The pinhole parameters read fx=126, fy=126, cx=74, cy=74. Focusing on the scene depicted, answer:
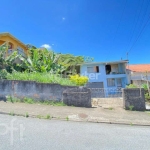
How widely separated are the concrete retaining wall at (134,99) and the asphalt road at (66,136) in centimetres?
226

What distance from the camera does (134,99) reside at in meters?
7.52

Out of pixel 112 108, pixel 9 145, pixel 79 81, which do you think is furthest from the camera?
pixel 79 81

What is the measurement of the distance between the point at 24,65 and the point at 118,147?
12124mm

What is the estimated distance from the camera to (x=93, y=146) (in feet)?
11.5

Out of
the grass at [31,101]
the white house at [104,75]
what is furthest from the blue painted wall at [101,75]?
the grass at [31,101]

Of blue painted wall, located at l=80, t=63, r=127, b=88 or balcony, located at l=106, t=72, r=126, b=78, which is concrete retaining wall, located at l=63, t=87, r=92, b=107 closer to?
blue painted wall, located at l=80, t=63, r=127, b=88

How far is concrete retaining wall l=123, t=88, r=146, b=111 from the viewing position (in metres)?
7.44

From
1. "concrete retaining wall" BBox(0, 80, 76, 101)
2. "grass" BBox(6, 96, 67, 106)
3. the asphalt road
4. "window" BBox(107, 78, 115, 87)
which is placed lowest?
the asphalt road

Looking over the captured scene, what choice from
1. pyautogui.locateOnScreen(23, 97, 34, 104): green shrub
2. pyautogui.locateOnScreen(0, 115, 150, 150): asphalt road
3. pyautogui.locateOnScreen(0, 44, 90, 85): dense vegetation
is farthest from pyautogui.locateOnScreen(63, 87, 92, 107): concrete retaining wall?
pyautogui.locateOnScreen(0, 115, 150, 150): asphalt road

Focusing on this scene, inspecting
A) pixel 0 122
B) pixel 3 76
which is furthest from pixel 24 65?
pixel 0 122

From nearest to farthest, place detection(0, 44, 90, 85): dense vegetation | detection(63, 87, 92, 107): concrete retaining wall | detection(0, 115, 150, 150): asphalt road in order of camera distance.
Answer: detection(0, 115, 150, 150): asphalt road, detection(63, 87, 92, 107): concrete retaining wall, detection(0, 44, 90, 85): dense vegetation

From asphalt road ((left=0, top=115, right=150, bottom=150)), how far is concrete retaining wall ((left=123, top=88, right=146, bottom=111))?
7.43 ft

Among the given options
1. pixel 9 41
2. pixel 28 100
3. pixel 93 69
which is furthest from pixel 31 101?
pixel 93 69

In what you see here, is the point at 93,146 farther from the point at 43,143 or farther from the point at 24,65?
the point at 24,65
